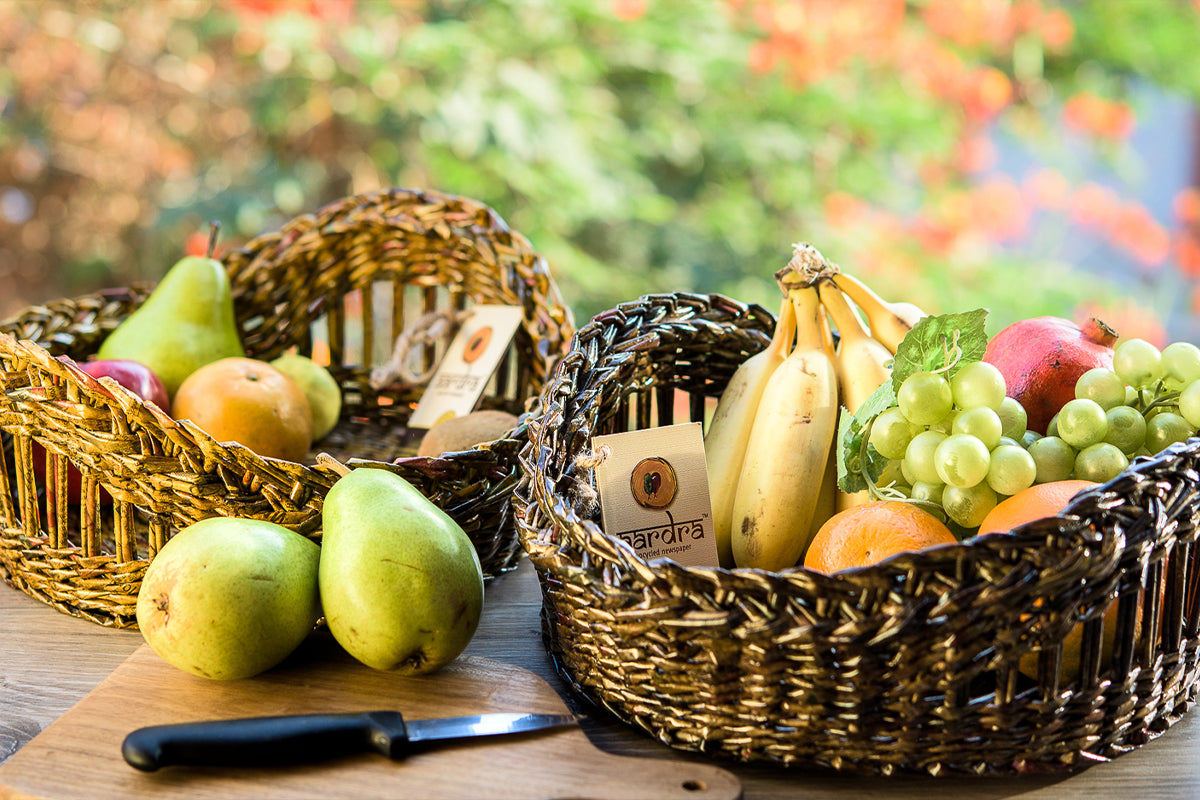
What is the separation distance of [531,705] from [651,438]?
0.79 ft

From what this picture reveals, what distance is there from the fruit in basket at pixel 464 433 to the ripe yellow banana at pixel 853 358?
0.35m

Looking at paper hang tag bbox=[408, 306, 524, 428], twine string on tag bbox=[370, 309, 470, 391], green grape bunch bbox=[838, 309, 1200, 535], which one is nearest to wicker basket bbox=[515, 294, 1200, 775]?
green grape bunch bbox=[838, 309, 1200, 535]

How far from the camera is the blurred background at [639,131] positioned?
2438mm

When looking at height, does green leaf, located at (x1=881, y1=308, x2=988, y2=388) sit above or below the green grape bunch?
above

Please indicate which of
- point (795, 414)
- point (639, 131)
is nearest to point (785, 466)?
point (795, 414)

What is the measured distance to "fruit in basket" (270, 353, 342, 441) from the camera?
3.93 feet

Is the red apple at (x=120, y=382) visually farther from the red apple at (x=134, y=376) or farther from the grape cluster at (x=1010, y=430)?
the grape cluster at (x=1010, y=430)

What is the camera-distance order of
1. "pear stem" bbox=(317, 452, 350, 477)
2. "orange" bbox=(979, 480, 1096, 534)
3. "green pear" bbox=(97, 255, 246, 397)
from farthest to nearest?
"green pear" bbox=(97, 255, 246, 397) → "pear stem" bbox=(317, 452, 350, 477) → "orange" bbox=(979, 480, 1096, 534)

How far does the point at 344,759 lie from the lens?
0.64 meters

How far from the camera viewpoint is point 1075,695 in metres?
0.62

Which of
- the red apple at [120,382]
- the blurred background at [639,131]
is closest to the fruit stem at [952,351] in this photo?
the red apple at [120,382]

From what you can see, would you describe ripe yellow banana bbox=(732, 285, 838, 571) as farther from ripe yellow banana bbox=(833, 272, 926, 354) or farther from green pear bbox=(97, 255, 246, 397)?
green pear bbox=(97, 255, 246, 397)

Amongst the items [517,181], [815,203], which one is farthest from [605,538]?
[815,203]

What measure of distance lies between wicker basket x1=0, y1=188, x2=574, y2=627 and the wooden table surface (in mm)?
32
